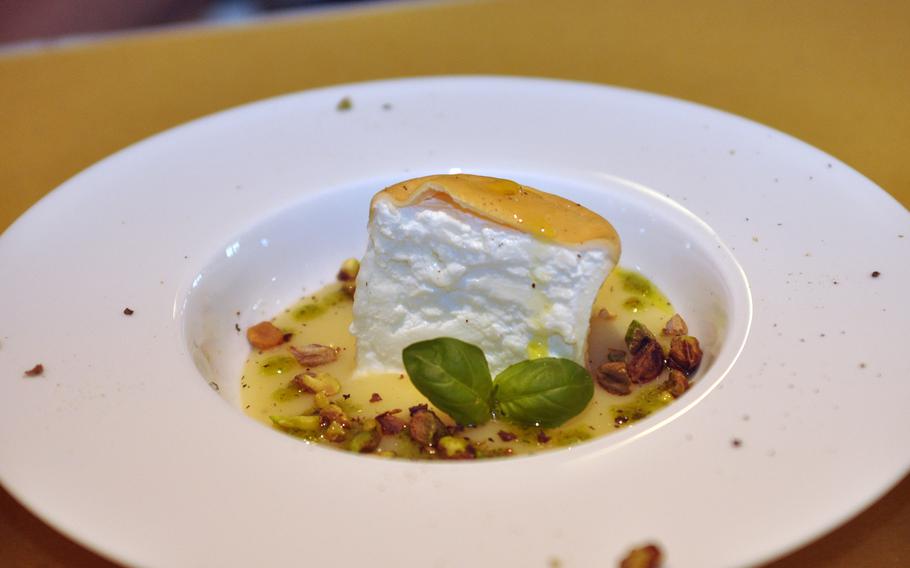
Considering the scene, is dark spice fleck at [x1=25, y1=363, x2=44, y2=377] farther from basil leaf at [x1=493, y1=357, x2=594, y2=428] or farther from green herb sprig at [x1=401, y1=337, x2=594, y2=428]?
basil leaf at [x1=493, y1=357, x2=594, y2=428]

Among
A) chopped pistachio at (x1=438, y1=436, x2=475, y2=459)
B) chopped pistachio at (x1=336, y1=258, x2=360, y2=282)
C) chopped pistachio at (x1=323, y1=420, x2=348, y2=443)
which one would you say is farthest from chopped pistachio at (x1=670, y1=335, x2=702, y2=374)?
chopped pistachio at (x1=336, y1=258, x2=360, y2=282)

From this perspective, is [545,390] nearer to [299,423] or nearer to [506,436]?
[506,436]

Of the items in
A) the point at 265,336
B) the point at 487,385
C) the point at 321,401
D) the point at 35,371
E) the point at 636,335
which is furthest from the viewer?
the point at 265,336

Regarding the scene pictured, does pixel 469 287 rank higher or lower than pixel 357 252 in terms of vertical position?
higher

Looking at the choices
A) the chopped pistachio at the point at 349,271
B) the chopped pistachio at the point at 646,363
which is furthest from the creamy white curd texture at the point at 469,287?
the chopped pistachio at the point at 349,271

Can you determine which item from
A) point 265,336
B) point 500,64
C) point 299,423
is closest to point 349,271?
point 265,336

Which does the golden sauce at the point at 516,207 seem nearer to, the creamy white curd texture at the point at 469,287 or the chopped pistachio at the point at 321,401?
the creamy white curd texture at the point at 469,287

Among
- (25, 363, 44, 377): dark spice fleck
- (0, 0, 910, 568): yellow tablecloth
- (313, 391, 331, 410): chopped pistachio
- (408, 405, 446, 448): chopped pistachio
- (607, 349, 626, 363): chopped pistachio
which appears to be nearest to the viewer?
(25, 363, 44, 377): dark spice fleck
